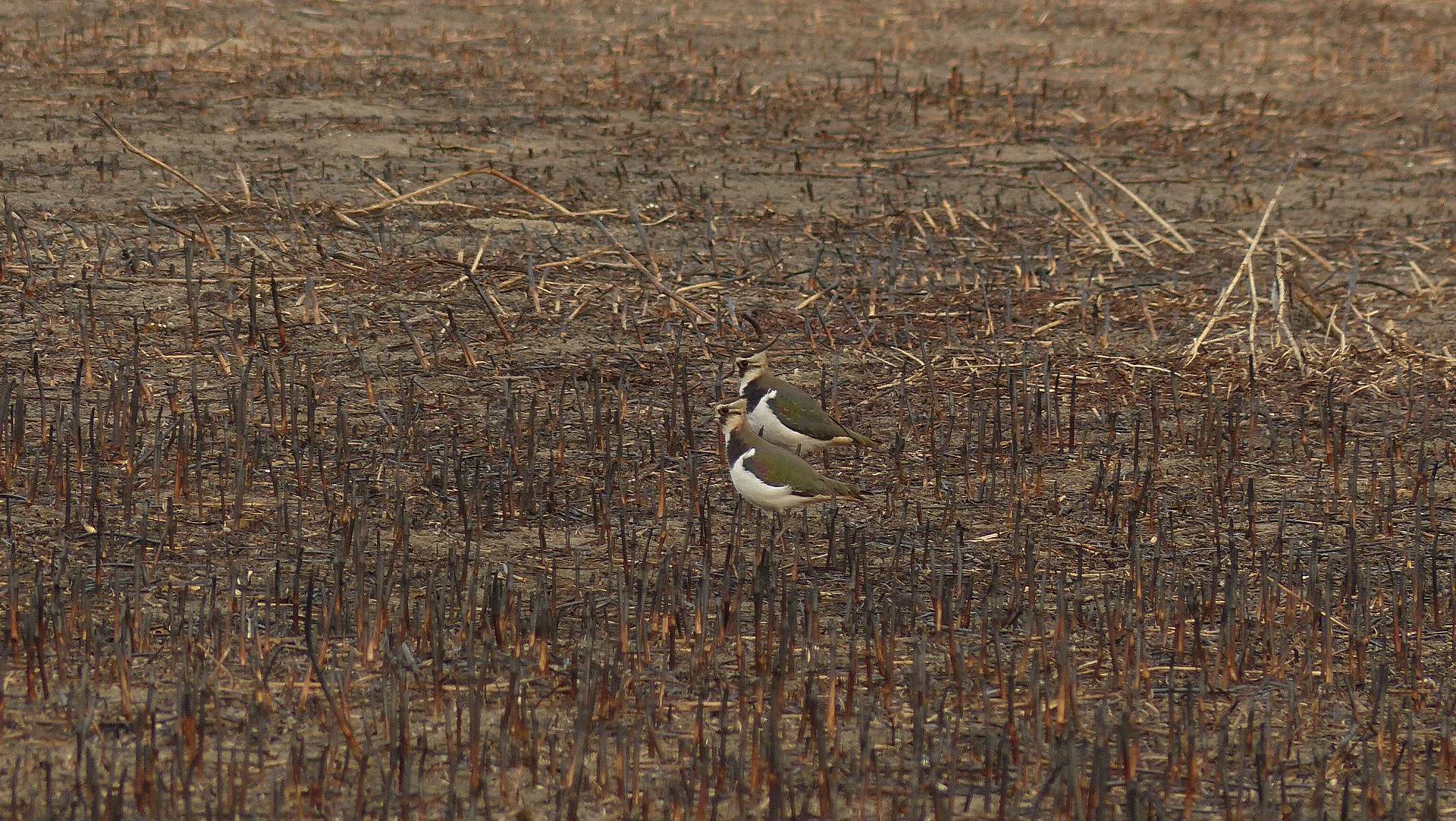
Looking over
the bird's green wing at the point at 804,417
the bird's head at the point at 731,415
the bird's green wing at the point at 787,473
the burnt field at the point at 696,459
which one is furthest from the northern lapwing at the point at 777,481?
the bird's green wing at the point at 804,417

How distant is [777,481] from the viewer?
6.57m

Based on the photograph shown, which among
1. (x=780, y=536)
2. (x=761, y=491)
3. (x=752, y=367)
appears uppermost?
(x=752, y=367)

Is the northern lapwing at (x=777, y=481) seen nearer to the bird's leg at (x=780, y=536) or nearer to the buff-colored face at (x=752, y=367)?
the bird's leg at (x=780, y=536)

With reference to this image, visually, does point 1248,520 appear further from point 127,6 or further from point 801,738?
point 127,6

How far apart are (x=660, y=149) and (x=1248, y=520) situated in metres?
7.50

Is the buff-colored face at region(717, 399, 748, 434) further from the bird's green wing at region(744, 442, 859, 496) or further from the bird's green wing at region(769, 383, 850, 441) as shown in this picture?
the bird's green wing at region(744, 442, 859, 496)

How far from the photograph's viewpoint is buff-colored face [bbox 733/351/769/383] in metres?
7.73

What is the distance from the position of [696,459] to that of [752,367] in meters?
0.67

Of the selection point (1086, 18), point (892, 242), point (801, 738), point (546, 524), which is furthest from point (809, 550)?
point (1086, 18)

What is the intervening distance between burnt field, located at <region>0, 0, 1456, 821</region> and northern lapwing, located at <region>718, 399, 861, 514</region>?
4.4 inches

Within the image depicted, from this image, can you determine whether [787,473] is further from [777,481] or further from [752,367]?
[752,367]

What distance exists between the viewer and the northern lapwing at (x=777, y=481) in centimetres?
657

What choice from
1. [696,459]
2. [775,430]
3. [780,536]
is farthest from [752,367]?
[780,536]

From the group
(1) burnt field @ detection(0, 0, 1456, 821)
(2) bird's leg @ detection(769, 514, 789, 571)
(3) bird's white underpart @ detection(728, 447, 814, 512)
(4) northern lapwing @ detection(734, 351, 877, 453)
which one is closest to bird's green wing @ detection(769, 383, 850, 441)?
(4) northern lapwing @ detection(734, 351, 877, 453)
